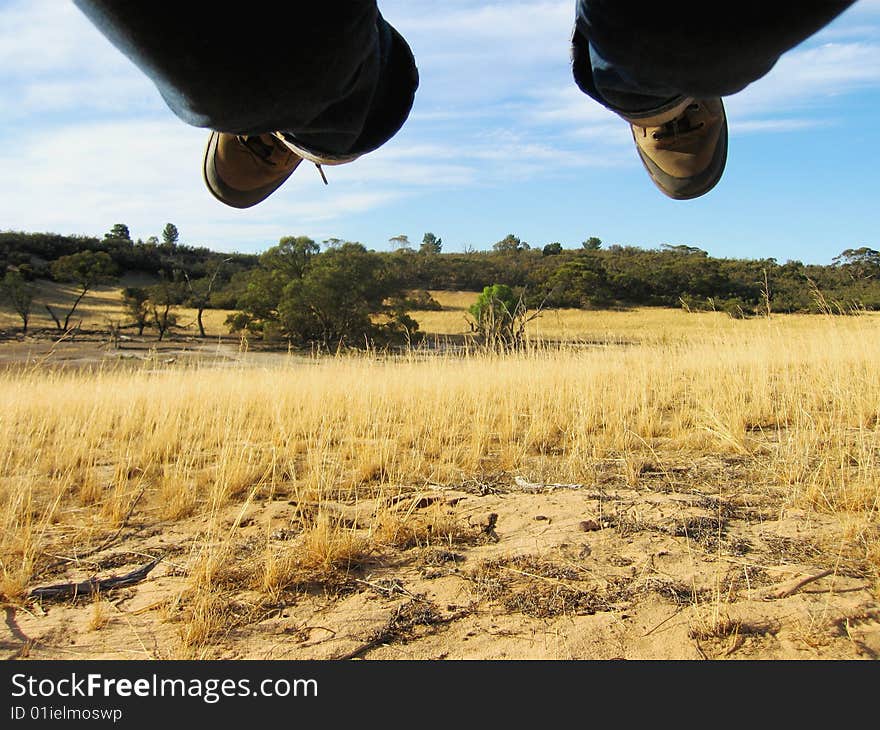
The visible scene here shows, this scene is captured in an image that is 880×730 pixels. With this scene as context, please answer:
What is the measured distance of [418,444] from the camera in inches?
143

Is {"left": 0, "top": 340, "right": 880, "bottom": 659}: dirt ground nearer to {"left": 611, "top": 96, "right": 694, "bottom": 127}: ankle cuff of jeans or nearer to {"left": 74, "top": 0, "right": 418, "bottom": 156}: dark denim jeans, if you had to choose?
{"left": 611, "top": 96, "right": 694, "bottom": 127}: ankle cuff of jeans

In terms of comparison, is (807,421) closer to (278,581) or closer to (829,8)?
(278,581)

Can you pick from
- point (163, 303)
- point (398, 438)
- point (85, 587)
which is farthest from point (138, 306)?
point (85, 587)

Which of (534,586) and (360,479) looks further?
(360,479)

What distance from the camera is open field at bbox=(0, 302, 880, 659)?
5.41 ft

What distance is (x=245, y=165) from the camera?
154 cm

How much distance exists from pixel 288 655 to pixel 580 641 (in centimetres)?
71

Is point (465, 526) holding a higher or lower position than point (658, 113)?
lower

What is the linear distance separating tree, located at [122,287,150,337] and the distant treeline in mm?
1541

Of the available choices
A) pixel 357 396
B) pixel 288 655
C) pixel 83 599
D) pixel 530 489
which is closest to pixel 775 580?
pixel 530 489

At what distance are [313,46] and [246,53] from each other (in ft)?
0.26

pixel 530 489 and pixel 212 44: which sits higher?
pixel 212 44

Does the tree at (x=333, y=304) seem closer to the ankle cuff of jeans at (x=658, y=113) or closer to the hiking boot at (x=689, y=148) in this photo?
the hiking boot at (x=689, y=148)

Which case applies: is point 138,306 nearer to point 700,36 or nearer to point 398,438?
point 398,438
